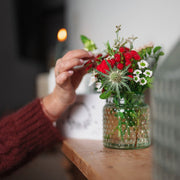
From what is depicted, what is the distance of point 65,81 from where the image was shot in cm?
63

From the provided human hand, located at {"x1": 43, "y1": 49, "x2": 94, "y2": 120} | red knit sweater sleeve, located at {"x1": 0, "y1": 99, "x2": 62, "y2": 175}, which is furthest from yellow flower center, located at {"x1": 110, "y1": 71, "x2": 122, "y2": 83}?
red knit sweater sleeve, located at {"x1": 0, "y1": 99, "x2": 62, "y2": 175}

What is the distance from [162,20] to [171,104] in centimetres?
41

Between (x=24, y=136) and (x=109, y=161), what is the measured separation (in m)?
0.31

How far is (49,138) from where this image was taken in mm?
701

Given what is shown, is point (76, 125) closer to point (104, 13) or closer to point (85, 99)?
point (85, 99)

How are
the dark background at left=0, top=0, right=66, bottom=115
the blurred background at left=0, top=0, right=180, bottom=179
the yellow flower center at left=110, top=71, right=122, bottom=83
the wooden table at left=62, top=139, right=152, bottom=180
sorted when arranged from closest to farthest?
the wooden table at left=62, top=139, right=152, bottom=180
the yellow flower center at left=110, top=71, right=122, bottom=83
the blurred background at left=0, top=0, right=180, bottom=179
the dark background at left=0, top=0, right=66, bottom=115

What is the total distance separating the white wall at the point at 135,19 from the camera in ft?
1.97

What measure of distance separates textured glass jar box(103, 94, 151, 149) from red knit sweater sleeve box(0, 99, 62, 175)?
20 centimetres

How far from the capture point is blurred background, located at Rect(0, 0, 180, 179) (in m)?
0.66

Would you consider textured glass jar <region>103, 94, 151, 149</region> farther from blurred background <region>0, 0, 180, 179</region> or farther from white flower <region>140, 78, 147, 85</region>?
blurred background <region>0, 0, 180, 179</region>

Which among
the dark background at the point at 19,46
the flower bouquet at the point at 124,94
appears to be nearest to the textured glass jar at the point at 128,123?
the flower bouquet at the point at 124,94

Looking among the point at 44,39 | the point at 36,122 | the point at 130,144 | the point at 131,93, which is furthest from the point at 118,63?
the point at 44,39

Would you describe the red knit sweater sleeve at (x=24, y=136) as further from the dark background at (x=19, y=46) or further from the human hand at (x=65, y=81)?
the dark background at (x=19, y=46)

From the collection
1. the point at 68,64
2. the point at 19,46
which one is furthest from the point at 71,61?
the point at 19,46
